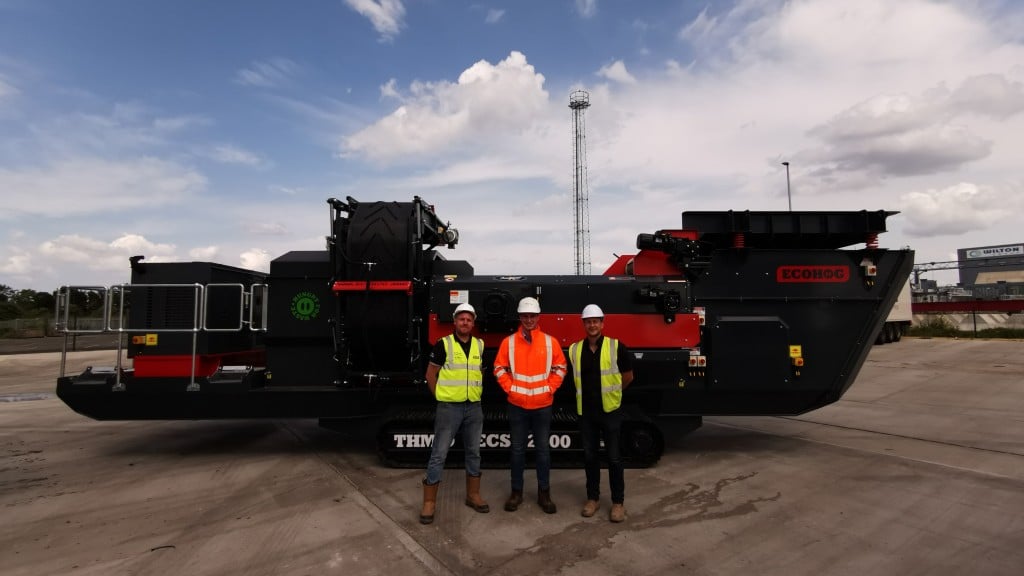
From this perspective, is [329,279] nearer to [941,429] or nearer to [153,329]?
[153,329]

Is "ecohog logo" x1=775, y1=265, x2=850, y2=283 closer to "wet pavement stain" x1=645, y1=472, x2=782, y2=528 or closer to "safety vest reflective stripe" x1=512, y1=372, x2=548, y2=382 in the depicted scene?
"wet pavement stain" x1=645, y1=472, x2=782, y2=528

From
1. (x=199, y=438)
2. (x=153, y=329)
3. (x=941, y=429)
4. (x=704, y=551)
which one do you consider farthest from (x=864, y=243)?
(x=199, y=438)

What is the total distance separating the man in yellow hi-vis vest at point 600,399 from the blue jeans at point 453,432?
959mm

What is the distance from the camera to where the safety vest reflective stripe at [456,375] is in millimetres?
4223

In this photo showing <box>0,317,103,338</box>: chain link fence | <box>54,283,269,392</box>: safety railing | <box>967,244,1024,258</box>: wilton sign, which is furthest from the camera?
<box>967,244,1024,258</box>: wilton sign

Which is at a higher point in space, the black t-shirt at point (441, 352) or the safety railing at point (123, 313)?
the safety railing at point (123, 313)

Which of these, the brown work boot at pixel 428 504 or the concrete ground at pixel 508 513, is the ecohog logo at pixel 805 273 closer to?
the concrete ground at pixel 508 513

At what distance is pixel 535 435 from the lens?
428 centimetres

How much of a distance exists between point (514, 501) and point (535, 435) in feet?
2.13

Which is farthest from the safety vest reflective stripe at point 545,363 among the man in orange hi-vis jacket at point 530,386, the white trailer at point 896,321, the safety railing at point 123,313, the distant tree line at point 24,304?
the distant tree line at point 24,304

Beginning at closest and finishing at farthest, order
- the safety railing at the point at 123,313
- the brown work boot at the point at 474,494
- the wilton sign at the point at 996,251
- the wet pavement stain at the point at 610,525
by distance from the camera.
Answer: the wet pavement stain at the point at 610,525 < the brown work boot at the point at 474,494 < the safety railing at the point at 123,313 < the wilton sign at the point at 996,251

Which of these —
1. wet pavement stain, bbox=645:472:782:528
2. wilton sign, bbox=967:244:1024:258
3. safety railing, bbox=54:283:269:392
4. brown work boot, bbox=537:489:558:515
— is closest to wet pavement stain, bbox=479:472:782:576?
wet pavement stain, bbox=645:472:782:528

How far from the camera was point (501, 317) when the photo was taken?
17.6 feet

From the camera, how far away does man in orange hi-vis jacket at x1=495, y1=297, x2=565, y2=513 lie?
13.8ft
